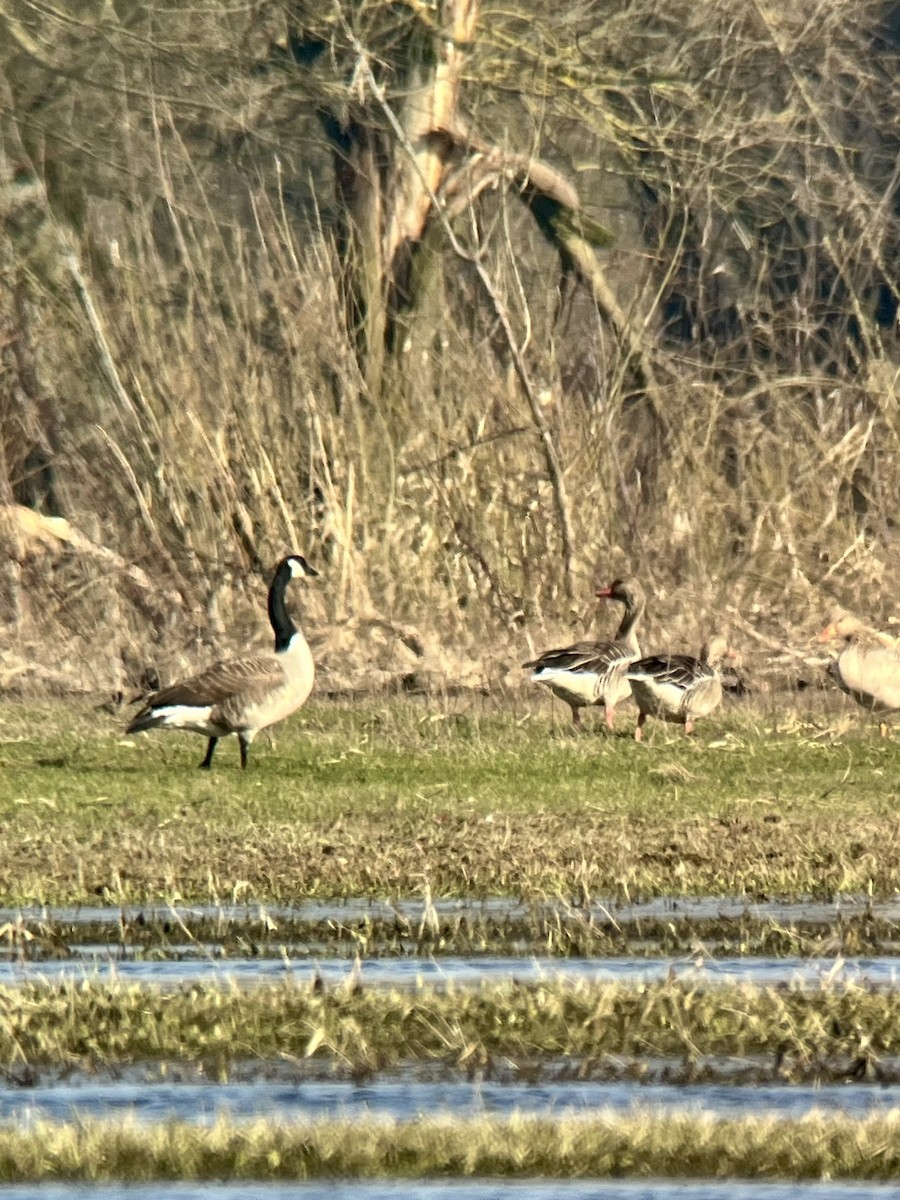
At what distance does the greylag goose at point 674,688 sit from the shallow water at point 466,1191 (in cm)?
1023

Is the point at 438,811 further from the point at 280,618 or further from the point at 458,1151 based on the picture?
the point at 458,1151

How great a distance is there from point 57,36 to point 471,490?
5954 millimetres

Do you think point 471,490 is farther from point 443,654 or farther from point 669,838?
point 669,838

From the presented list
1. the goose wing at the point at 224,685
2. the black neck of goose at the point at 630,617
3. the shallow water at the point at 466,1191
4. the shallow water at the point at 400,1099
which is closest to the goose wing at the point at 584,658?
the black neck of goose at the point at 630,617

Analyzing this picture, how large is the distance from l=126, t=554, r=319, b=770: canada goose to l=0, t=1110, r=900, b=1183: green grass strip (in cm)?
856

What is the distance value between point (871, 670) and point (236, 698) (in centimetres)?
410

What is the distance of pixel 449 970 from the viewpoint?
8953mm

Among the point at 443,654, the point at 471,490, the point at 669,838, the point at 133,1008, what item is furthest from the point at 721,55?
the point at 133,1008

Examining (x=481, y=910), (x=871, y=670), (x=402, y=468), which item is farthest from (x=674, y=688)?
(x=481, y=910)

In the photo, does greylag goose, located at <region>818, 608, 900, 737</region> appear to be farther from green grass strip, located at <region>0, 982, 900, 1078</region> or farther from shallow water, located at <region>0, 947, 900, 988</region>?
green grass strip, located at <region>0, 982, 900, 1078</region>

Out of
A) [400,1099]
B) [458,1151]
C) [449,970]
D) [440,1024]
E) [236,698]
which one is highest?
[458,1151]

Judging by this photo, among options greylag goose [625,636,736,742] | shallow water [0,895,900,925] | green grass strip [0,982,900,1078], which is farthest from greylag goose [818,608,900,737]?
green grass strip [0,982,900,1078]

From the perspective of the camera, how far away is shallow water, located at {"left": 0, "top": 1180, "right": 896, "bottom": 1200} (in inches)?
232

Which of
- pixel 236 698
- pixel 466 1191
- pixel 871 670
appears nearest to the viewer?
pixel 466 1191
